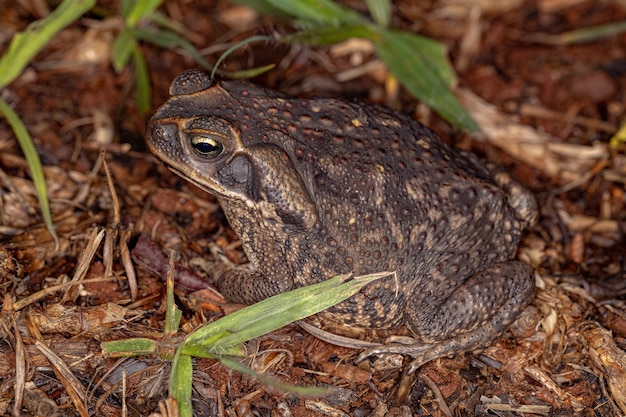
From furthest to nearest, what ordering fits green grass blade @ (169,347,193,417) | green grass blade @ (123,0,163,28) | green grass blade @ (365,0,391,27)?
1. green grass blade @ (365,0,391,27)
2. green grass blade @ (123,0,163,28)
3. green grass blade @ (169,347,193,417)

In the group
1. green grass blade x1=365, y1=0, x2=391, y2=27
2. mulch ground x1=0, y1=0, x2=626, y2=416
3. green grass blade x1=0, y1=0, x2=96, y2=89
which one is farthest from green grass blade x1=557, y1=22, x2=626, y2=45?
green grass blade x1=0, y1=0, x2=96, y2=89

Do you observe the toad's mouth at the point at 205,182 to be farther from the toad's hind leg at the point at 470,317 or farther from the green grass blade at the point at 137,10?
the green grass blade at the point at 137,10

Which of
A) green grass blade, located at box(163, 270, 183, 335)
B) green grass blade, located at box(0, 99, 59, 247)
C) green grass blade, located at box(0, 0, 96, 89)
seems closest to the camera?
green grass blade, located at box(163, 270, 183, 335)

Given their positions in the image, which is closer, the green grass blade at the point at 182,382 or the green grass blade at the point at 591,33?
the green grass blade at the point at 182,382

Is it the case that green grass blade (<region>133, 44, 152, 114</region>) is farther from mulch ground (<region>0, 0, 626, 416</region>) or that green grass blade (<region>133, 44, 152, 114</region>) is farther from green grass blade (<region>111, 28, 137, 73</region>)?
mulch ground (<region>0, 0, 626, 416</region>)

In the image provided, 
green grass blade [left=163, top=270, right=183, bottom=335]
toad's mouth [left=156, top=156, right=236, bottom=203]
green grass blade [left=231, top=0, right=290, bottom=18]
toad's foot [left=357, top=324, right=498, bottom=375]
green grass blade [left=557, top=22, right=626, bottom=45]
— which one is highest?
green grass blade [left=231, top=0, right=290, bottom=18]

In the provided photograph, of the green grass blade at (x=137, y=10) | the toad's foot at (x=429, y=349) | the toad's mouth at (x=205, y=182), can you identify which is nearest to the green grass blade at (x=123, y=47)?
the green grass blade at (x=137, y=10)

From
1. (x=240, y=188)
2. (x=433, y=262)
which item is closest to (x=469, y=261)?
(x=433, y=262)
